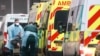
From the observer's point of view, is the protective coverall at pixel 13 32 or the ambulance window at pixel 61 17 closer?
the ambulance window at pixel 61 17

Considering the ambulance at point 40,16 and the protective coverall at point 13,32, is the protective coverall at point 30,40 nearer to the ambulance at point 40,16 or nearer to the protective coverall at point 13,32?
the ambulance at point 40,16

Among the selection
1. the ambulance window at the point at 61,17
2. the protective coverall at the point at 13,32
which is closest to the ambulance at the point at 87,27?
the ambulance window at the point at 61,17

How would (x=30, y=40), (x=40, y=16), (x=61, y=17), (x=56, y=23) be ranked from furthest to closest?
(x=40, y=16) → (x=30, y=40) → (x=56, y=23) → (x=61, y=17)

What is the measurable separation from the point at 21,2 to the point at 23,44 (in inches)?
914

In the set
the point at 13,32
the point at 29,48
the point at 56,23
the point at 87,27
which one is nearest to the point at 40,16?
the point at 13,32

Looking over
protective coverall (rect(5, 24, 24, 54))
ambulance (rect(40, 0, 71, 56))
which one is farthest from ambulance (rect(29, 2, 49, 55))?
ambulance (rect(40, 0, 71, 56))

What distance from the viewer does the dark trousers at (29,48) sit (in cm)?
1568

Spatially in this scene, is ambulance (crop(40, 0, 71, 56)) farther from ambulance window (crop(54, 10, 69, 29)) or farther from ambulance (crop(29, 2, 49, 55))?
ambulance (crop(29, 2, 49, 55))

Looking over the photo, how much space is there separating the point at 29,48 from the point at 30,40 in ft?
1.03

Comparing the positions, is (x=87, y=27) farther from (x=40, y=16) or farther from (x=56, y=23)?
(x=40, y=16)

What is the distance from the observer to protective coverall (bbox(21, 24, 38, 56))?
15.7m

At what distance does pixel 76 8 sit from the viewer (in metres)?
9.83

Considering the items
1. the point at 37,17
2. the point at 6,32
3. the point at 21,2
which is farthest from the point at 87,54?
the point at 21,2

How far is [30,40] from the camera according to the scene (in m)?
15.7
